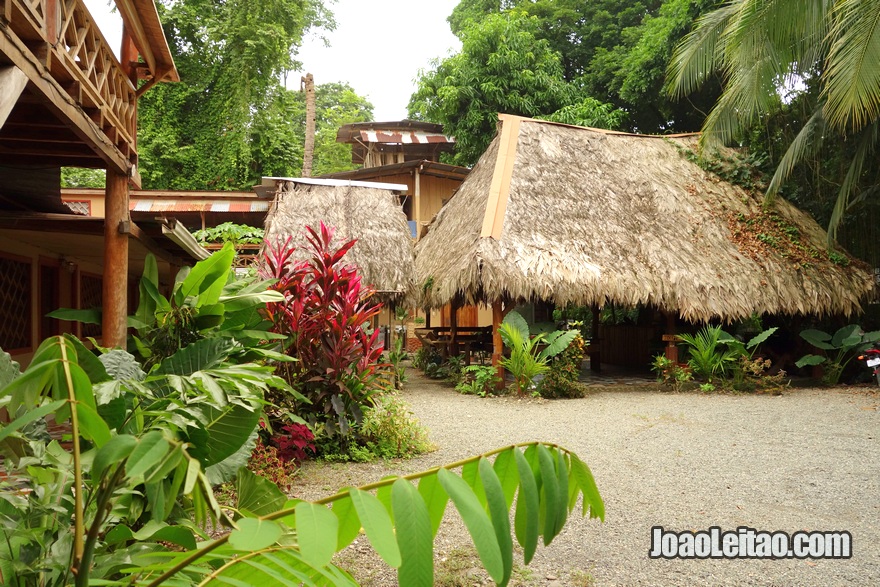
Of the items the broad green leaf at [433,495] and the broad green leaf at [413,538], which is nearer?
the broad green leaf at [413,538]

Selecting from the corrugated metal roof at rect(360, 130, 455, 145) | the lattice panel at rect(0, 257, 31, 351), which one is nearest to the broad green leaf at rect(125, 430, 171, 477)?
the lattice panel at rect(0, 257, 31, 351)

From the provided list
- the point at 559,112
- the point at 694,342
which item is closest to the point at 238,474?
the point at 694,342

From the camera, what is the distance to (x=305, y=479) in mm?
4676

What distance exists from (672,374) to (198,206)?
10.9 m

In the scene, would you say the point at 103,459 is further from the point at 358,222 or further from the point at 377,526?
the point at 358,222

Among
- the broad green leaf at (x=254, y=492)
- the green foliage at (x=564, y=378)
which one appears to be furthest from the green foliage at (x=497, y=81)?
the broad green leaf at (x=254, y=492)

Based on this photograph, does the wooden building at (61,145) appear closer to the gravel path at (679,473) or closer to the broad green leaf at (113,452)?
the broad green leaf at (113,452)

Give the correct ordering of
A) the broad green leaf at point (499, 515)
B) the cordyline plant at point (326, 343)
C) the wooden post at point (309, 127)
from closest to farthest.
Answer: the broad green leaf at point (499, 515), the cordyline plant at point (326, 343), the wooden post at point (309, 127)

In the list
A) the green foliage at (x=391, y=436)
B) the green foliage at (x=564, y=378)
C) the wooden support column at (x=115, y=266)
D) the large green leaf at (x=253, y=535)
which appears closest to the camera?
the large green leaf at (x=253, y=535)

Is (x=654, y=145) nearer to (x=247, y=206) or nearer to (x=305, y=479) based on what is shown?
(x=247, y=206)

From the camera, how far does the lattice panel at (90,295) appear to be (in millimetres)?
8508

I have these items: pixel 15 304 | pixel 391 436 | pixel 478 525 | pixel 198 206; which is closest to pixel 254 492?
pixel 478 525

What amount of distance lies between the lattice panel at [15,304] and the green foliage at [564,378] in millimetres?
6599

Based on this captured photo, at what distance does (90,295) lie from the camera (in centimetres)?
902
